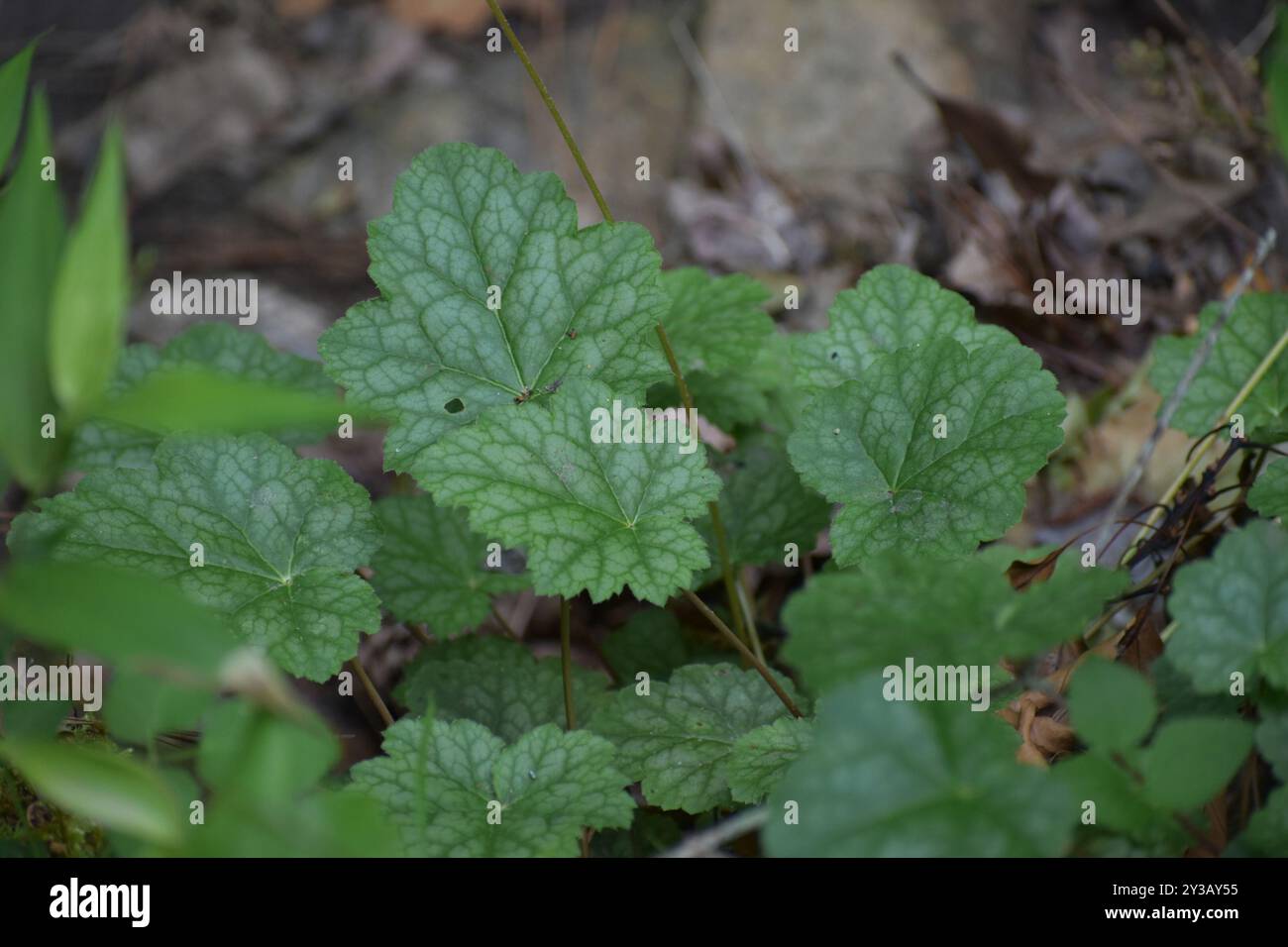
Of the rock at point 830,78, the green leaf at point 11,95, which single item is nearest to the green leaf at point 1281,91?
the green leaf at point 11,95

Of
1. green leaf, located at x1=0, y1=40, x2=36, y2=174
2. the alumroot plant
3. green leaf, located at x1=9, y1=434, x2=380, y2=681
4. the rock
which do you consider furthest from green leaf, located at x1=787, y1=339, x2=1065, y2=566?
the rock

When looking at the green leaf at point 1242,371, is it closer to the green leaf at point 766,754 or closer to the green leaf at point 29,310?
the green leaf at point 766,754

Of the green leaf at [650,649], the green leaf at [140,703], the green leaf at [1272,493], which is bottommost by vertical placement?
the green leaf at [140,703]

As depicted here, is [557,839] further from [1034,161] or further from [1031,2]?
[1031,2]

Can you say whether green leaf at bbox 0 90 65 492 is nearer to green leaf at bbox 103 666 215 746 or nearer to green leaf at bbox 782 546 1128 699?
green leaf at bbox 103 666 215 746

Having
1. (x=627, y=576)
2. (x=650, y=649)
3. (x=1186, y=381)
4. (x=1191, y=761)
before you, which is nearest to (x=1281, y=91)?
(x=1191, y=761)
